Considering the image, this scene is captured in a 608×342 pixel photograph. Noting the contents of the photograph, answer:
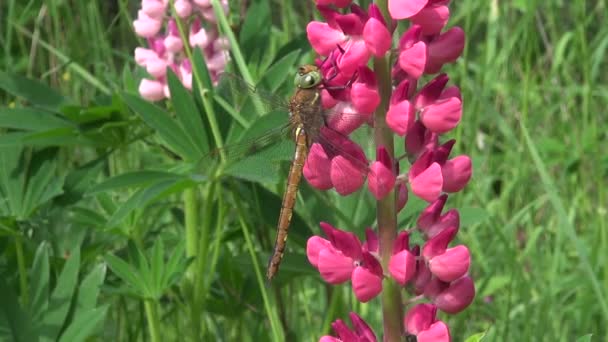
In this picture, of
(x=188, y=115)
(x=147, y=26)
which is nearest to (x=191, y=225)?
(x=188, y=115)

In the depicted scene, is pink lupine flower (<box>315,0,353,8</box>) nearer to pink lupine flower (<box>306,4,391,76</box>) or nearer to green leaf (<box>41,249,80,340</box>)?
pink lupine flower (<box>306,4,391,76</box>)

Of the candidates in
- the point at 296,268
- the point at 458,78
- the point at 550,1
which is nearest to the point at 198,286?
the point at 296,268

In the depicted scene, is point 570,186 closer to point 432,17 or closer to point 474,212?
point 474,212

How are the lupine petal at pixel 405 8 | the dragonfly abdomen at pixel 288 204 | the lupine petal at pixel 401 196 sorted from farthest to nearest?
the dragonfly abdomen at pixel 288 204 → the lupine petal at pixel 401 196 → the lupine petal at pixel 405 8

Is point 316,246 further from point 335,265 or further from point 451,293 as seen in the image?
point 451,293

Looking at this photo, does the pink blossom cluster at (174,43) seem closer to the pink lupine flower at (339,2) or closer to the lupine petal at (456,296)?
the pink lupine flower at (339,2)

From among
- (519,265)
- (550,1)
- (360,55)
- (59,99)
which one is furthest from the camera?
(550,1)

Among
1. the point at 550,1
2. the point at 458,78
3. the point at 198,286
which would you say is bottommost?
the point at 458,78

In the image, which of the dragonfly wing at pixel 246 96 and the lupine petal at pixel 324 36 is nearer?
the lupine petal at pixel 324 36

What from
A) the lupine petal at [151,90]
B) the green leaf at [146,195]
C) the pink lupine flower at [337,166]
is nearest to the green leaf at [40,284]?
the green leaf at [146,195]
